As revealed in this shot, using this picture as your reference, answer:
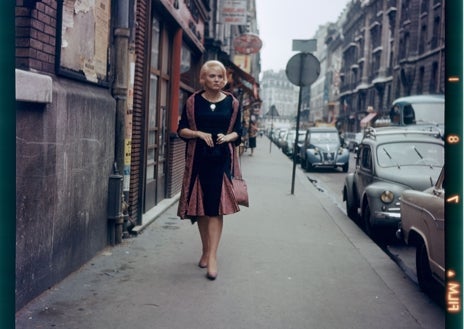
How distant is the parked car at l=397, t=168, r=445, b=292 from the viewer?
452 cm

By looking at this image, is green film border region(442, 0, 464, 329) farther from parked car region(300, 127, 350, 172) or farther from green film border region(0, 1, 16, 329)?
parked car region(300, 127, 350, 172)

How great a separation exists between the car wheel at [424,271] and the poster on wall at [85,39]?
3.54 metres

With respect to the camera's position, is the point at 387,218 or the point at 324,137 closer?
the point at 387,218

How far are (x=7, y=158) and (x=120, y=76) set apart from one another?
4200 millimetres

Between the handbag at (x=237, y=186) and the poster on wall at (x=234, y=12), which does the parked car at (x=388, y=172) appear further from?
the poster on wall at (x=234, y=12)

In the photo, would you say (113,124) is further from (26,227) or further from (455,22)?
(455,22)

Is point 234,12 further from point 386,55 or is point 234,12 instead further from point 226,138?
point 386,55

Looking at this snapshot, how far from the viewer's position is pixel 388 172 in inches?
336

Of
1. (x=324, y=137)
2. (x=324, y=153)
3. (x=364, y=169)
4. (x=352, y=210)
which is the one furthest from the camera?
(x=324, y=137)

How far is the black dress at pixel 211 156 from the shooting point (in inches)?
207

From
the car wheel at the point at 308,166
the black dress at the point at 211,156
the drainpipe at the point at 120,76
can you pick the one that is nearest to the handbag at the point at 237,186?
the black dress at the point at 211,156

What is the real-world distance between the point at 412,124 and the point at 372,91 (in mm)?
44575

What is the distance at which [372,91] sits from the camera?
6238 centimetres

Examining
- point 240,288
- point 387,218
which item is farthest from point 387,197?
point 240,288
